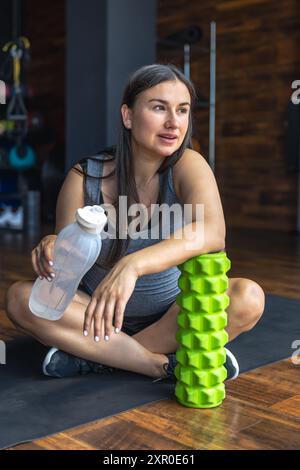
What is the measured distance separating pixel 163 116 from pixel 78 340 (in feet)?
1.56

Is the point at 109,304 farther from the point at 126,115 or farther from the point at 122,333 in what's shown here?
the point at 126,115

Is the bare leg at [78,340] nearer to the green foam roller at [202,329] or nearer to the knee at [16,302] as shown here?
the knee at [16,302]

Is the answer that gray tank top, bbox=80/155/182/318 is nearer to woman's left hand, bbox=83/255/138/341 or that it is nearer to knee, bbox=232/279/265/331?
knee, bbox=232/279/265/331

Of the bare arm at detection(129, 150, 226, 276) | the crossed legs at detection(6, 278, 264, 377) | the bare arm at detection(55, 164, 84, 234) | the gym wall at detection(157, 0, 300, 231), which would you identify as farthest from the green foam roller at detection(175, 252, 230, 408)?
the gym wall at detection(157, 0, 300, 231)

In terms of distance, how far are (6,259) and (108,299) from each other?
220 cm

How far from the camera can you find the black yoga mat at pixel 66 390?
1104 mm

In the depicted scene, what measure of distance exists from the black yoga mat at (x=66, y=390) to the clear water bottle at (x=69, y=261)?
15cm

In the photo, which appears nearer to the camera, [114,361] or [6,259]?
[114,361]

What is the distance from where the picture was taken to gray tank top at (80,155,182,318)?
130 centimetres

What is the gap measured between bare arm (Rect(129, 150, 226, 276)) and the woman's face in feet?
0.19

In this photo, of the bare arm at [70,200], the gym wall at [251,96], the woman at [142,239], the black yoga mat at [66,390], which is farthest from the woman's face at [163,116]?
the gym wall at [251,96]

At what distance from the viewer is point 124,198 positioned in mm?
1299
